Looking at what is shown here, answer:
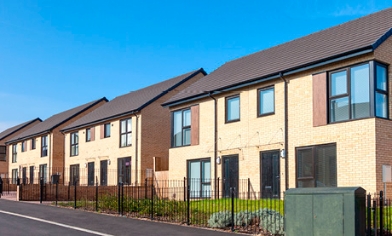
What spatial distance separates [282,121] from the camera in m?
21.9

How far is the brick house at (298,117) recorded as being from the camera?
740 inches

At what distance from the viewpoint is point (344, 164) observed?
62.8 feet

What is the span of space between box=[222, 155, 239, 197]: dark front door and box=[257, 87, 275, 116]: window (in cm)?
249

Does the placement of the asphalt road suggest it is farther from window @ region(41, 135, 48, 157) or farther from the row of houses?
window @ region(41, 135, 48, 157)

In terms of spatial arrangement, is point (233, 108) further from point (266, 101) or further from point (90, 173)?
point (90, 173)

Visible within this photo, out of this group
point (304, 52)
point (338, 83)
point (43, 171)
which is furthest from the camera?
point (43, 171)

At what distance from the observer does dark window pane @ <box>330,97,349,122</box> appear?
63.8 feet

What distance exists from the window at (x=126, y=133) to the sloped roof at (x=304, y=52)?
264 inches

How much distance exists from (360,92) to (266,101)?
4840mm

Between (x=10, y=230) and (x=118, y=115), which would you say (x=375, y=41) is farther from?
(x=118, y=115)

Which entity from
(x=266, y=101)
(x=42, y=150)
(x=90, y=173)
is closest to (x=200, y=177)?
(x=266, y=101)

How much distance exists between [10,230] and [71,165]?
2732 centimetres

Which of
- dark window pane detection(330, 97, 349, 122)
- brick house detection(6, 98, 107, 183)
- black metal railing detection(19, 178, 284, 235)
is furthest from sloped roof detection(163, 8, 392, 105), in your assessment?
brick house detection(6, 98, 107, 183)

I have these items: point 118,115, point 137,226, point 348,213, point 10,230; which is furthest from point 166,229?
point 118,115
